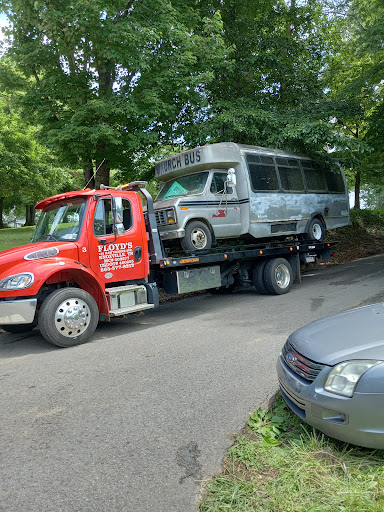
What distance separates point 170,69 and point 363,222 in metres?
14.7

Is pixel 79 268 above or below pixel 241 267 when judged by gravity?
above

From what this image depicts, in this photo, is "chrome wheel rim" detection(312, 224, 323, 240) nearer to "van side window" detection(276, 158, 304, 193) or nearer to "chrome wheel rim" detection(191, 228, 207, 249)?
"van side window" detection(276, 158, 304, 193)

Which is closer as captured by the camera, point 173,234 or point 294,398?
point 294,398

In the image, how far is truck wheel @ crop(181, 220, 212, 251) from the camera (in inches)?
343

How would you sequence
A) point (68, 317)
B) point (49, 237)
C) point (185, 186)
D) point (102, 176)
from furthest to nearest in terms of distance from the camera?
point (102, 176)
point (185, 186)
point (49, 237)
point (68, 317)

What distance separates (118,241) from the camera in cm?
704

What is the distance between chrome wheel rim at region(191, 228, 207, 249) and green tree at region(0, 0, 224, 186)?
10.1 feet

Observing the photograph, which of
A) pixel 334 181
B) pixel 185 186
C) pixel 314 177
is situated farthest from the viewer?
pixel 334 181

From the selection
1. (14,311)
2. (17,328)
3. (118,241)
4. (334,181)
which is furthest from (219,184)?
(334,181)

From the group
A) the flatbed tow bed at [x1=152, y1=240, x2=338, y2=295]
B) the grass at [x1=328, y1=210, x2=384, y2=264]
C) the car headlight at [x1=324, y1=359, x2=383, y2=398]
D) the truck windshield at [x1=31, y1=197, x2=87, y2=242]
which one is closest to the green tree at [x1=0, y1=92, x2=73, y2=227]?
the grass at [x1=328, y1=210, x2=384, y2=264]

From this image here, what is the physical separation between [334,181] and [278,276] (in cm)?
524

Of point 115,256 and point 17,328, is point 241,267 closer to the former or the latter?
point 115,256

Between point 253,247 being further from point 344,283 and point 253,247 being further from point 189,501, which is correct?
point 189,501

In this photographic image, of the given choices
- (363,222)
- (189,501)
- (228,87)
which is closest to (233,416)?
(189,501)
